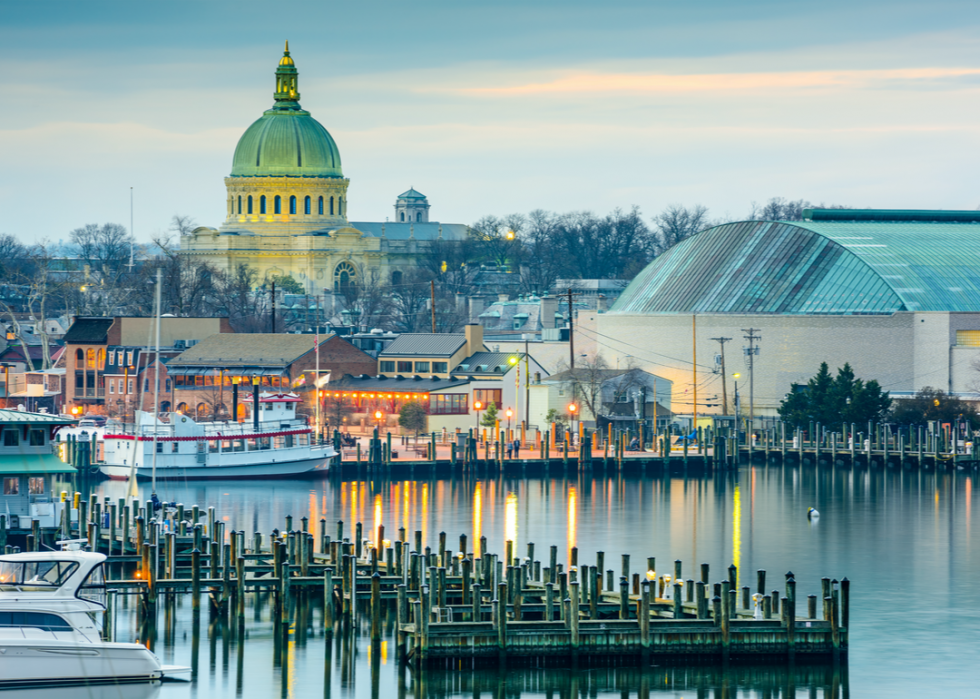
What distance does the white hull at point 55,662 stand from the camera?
1437 inches

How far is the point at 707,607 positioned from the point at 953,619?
10072 mm

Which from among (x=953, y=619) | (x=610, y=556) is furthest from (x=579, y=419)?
(x=953, y=619)

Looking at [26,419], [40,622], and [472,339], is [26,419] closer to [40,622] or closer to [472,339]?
[40,622]

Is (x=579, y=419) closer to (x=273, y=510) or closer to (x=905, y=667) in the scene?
(x=273, y=510)

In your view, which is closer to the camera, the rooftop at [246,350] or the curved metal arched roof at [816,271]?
the rooftop at [246,350]

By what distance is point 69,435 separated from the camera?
3273 inches

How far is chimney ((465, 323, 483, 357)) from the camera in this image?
10625 cm

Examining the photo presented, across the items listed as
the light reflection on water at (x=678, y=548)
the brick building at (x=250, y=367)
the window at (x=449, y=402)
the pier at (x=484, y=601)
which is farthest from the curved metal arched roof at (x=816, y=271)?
the pier at (x=484, y=601)

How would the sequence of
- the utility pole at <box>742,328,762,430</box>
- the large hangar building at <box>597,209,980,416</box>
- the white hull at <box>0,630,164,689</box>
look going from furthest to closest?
the large hangar building at <box>597,209,980,416</box>
the utility pole at <box>742,328,762,430</box>
the white hull at <box>0,630,164,689</box>

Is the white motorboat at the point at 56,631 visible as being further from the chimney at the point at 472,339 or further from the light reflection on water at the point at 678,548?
the chimney at the point at 472,339

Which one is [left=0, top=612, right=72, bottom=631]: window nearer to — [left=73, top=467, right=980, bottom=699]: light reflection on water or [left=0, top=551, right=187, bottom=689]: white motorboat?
[left=0, top=551, right=187, bottom=689]: white motorboat

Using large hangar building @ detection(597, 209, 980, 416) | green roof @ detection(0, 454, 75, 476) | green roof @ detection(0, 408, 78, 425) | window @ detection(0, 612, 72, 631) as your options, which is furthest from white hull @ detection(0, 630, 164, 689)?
large hangar building @ detection(597, 209, 980, 416)

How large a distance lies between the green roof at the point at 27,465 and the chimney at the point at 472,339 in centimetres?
5489

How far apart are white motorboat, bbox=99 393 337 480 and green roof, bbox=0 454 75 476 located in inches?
1029
